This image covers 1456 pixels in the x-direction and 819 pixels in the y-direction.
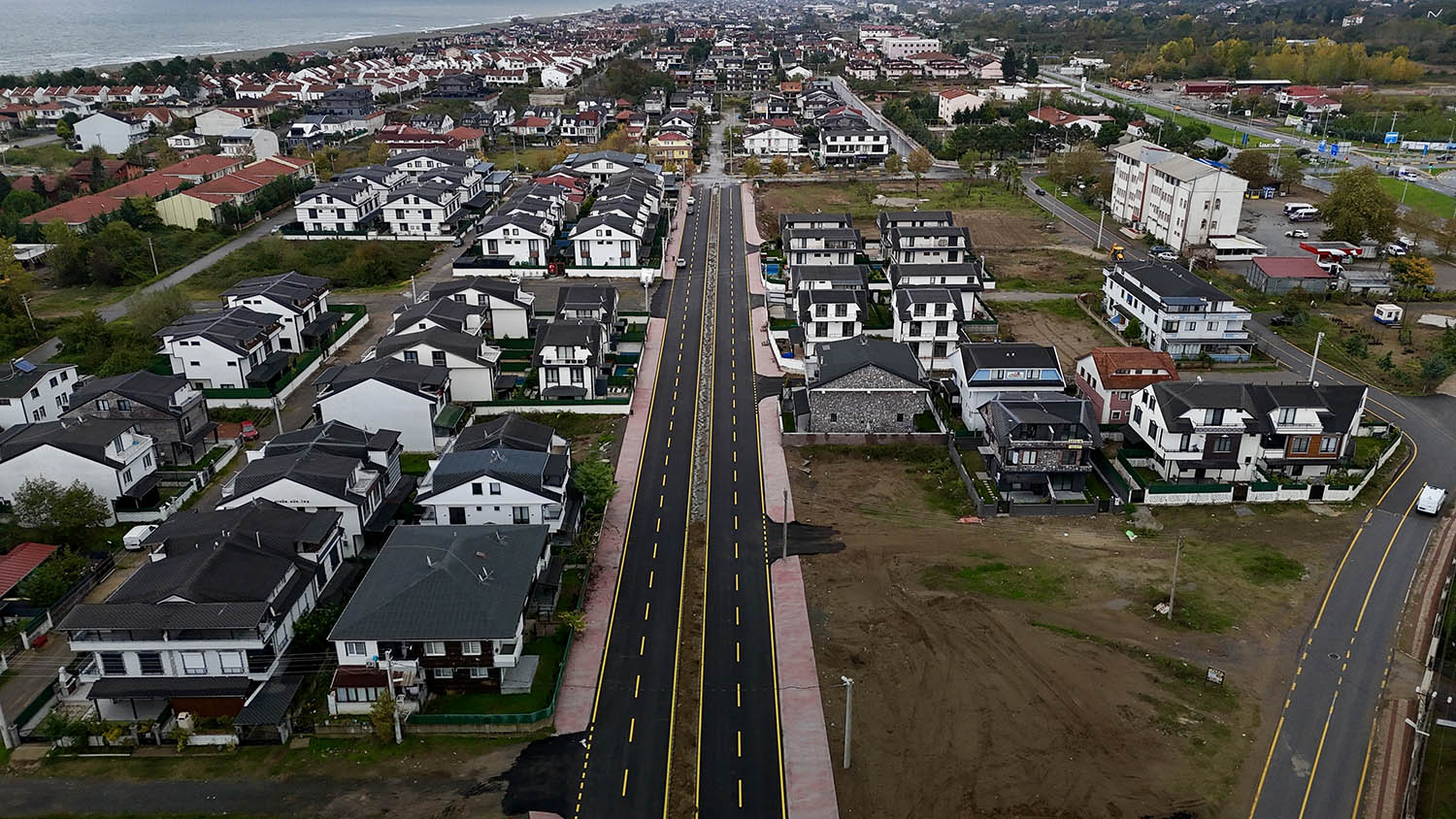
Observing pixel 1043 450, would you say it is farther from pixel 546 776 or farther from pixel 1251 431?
pixel 546 776

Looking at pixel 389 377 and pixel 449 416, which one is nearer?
pixel 389 377

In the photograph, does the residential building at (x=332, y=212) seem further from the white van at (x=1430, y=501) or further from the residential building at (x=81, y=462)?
the white van at (x=1430, y=501)

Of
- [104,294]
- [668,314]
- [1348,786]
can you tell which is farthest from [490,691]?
[104,294]

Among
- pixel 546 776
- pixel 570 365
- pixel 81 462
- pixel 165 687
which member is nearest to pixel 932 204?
pixel 570 365

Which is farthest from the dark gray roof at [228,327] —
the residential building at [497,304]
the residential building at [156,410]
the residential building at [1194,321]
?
the residential building at [1194,321]

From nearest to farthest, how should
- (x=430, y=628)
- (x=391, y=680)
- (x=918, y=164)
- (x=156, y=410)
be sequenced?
(x=391, y=680)
(x=430, y=628)
(x=156, y=410)
(x=918, y=164)

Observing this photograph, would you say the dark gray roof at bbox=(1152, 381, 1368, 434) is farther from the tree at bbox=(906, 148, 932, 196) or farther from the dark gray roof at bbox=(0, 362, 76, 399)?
the tree at bbox=(906, 148, 932, 196)
